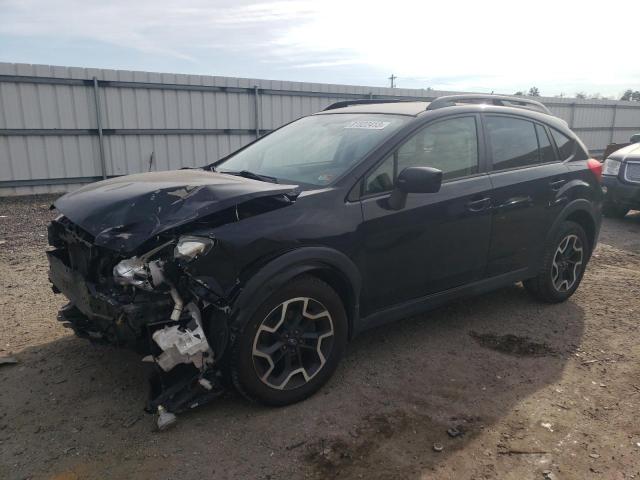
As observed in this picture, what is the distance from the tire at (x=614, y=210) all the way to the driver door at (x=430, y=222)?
21.8 ft

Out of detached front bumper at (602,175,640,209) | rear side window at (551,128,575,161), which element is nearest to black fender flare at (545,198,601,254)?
rear side window at (551,128,575,161)

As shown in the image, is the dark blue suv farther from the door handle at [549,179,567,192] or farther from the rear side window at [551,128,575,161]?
the rear side window at [551,128,575,161]

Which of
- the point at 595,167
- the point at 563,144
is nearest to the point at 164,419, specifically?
the point at 563,144

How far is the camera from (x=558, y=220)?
459cm

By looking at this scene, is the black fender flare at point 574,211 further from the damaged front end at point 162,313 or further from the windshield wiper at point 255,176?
the damaged front end at point 162,313

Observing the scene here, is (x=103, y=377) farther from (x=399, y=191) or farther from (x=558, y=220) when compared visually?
(x=558, y=220)

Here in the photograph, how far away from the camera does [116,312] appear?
274 cm

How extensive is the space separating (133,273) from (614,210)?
9.41 metres

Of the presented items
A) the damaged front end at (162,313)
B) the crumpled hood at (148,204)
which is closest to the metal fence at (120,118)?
the crumpled hood at (148,204)

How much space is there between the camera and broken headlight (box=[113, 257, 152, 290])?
274 centimetres

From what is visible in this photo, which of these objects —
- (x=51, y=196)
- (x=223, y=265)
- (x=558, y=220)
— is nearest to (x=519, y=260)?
(x=558, y=220)

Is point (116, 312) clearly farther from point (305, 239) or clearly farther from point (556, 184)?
point (556, 184)

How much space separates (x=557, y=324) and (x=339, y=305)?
2.34 meters

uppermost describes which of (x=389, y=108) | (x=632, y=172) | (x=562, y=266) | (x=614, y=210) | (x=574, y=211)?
(x=389, y=108)
